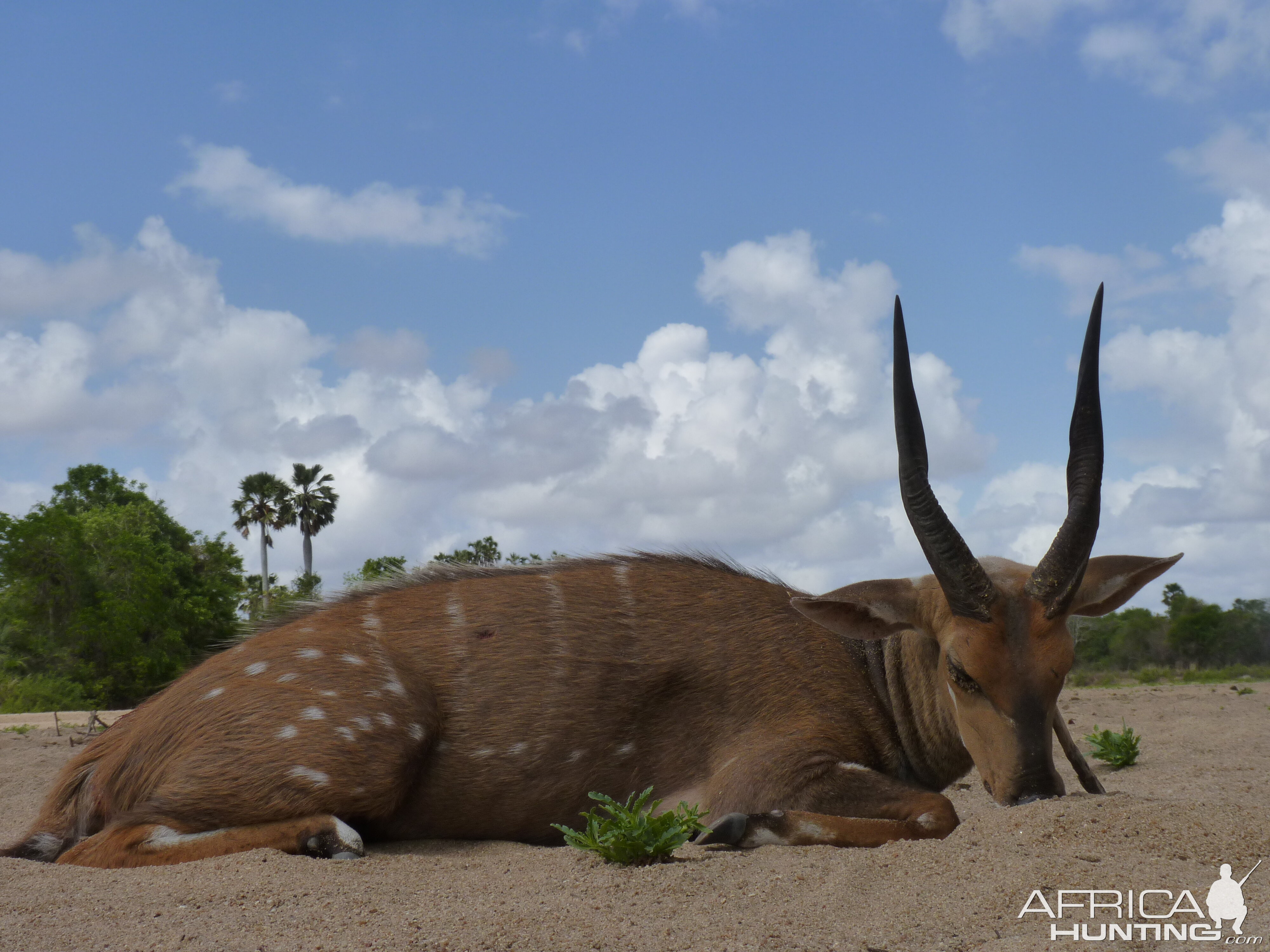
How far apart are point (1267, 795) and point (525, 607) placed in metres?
5.28

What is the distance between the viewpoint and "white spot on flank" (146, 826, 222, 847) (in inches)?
206

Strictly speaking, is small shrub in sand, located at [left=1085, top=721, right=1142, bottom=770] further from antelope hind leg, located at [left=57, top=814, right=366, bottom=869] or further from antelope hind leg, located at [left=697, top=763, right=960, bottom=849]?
antelope hind leg, located at [left=57, top=814, right=366, bottom=869]

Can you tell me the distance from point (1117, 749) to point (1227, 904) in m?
5.18

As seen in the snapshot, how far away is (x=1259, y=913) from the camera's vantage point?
3754 mm

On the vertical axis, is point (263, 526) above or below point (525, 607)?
above

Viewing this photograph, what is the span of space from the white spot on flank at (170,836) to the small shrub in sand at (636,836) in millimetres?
1827

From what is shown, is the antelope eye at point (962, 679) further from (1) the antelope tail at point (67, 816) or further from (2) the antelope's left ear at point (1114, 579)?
(1) the antelope tail at point (67, 816)

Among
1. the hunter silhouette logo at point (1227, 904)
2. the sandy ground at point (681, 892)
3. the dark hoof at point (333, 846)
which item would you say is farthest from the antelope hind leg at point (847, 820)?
the dark hoof at point (333, 846)

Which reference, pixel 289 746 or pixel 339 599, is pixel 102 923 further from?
pixel 339 599

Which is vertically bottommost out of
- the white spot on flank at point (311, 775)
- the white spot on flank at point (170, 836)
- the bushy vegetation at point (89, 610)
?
the white spot on flank at point (170, 836)

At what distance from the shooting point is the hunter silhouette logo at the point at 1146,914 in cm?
355

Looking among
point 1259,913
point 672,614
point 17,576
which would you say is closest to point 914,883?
point 1259,913

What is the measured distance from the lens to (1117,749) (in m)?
8.61

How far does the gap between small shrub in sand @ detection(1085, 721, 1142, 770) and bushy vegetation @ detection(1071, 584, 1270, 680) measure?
1096 inches
